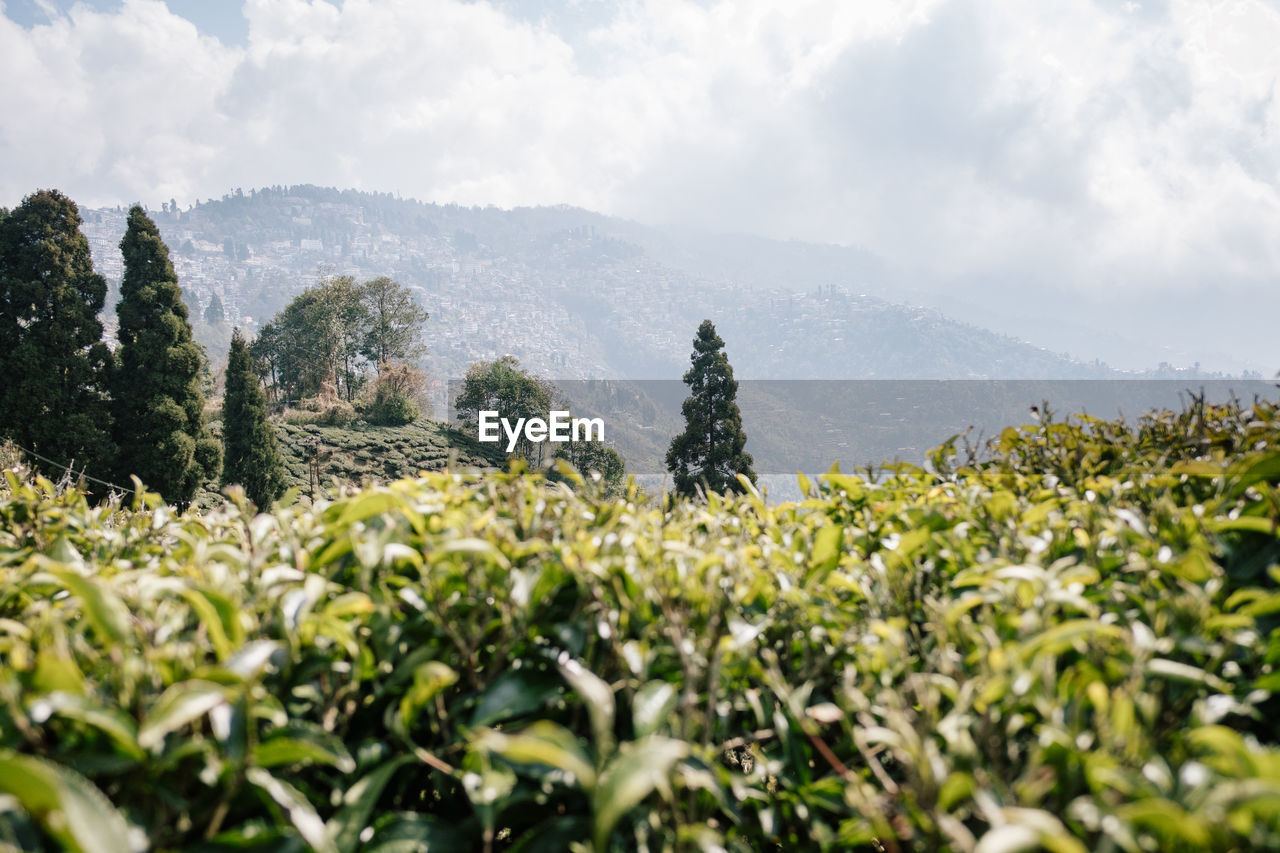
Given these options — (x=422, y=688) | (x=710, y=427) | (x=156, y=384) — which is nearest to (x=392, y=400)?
(x=156, y=384)

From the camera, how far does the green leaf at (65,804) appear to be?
554 mm

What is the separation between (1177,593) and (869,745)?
1.62 feet

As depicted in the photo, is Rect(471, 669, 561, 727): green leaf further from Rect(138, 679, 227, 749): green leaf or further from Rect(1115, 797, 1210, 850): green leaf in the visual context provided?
Rect(1115, 797, 1210, 850): green leaf

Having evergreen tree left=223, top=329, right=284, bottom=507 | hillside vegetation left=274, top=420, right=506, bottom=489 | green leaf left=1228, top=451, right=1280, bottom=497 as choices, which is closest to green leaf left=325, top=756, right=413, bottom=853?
green leaf left=1228, top=451, right=1280, bottom=497

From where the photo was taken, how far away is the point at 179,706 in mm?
679

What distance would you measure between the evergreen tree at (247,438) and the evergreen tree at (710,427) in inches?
494

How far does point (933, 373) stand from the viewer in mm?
194625

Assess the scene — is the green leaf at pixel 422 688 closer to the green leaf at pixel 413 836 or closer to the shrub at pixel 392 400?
the green leaf at pixel 413 836

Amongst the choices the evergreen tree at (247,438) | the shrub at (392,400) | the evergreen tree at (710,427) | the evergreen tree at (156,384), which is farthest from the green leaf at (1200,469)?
the shrub at (392,400)

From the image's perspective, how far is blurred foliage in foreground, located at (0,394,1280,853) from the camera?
2.25 ft

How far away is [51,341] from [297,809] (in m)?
21.5

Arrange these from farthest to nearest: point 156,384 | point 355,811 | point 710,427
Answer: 1. point 710,427
2. point 156,384
3. point 355,811

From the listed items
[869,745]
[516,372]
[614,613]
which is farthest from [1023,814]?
[516,372]

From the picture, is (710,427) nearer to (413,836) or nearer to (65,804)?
(413,836)
